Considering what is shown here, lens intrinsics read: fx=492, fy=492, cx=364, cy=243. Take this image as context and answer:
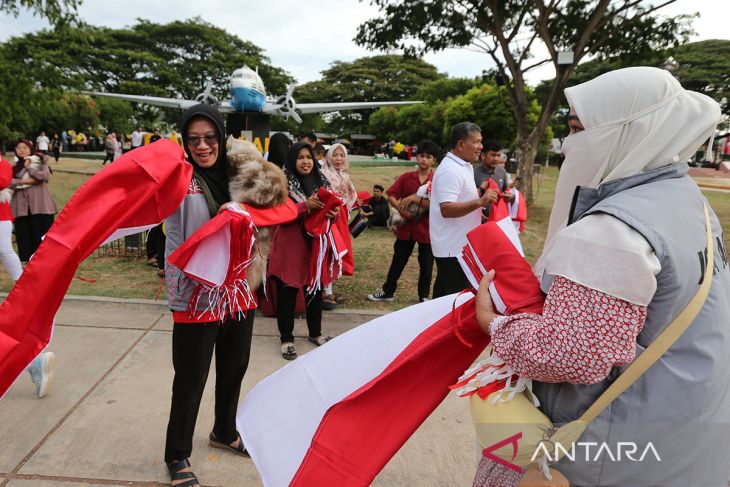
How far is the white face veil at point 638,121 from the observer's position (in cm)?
124

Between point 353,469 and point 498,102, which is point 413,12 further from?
point 498,102

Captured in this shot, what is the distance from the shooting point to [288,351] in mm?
4074

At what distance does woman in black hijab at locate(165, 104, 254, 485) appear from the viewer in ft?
7.75

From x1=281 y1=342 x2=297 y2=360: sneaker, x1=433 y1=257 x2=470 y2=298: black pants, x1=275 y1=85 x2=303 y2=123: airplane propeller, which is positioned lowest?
x1=281 y1=342 x2=297 y2=360: sneaker

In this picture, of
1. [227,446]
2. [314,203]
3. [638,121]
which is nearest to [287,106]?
[314,203]

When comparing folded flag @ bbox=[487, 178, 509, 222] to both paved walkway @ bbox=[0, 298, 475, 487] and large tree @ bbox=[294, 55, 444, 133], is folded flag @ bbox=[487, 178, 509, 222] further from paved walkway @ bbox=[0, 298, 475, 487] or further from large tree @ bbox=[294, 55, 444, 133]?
large tree @ bbox=[294, 55, 444, 133]

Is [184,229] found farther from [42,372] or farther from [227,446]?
[42,372]

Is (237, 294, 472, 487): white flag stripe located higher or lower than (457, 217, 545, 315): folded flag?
lower

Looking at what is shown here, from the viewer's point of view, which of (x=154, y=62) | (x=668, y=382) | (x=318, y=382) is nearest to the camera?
(x=668, y=382)

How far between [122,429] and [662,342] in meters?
2.97

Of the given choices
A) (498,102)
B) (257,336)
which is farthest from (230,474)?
(498,102)

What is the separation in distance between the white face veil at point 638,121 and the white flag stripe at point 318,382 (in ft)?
2.11

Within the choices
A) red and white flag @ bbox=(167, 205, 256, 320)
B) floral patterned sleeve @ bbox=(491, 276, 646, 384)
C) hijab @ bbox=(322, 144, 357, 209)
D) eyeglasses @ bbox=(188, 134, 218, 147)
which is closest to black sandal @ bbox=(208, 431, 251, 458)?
red and white flag @ bbox=(167, 205, 256, 320)

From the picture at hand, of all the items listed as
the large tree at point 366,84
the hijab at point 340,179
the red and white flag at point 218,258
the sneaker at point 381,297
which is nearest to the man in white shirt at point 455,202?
the sneaker at point 381,297
